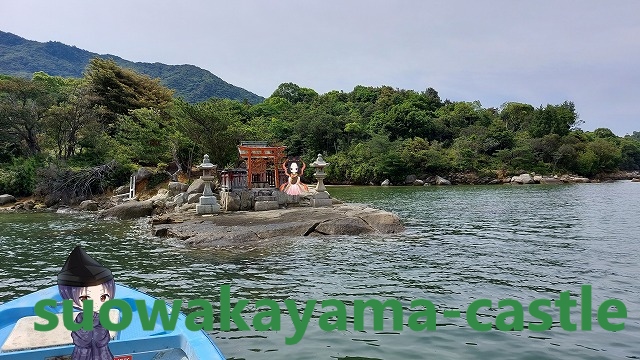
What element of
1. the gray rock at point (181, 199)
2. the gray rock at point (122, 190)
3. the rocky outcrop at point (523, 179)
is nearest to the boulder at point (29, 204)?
the gray rock at point (122, 190)

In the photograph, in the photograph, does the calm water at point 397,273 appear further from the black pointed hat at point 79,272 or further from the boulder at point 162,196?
the boulder at point 162,196

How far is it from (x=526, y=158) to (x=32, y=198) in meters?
51.2

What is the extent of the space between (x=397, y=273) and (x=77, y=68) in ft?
570

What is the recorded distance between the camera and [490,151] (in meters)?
57.3

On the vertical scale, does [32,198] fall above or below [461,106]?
below

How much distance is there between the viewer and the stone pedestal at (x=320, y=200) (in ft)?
62.5

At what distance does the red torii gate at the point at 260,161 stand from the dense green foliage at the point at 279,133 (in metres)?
7.42

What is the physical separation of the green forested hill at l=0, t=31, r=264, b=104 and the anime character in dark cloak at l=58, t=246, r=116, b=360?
117m

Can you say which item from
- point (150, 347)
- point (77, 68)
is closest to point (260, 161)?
point (150, 347)

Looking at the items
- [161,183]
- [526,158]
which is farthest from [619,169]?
[161,183]

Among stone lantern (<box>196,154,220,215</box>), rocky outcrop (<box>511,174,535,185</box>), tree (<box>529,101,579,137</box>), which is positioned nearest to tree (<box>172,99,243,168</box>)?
stone lantern (<box>196,154,220,215</box>)

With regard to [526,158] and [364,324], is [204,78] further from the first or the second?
[364,324]

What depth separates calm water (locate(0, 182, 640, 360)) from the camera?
5973 mm

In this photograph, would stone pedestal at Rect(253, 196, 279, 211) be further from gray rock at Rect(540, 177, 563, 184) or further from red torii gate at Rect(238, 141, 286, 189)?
gray rock at Rect(540, 177, 563, 184)
